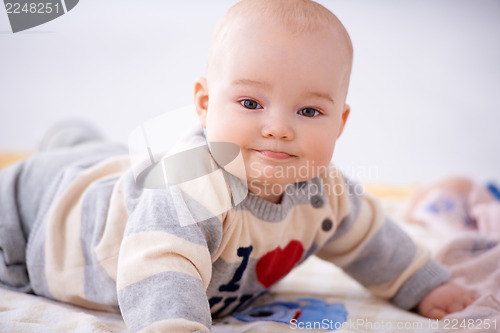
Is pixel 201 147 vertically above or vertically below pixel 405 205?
above

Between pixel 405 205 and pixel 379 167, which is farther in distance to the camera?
pixel 379 167

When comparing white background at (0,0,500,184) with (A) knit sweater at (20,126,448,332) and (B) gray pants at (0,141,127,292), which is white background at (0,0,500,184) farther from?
(A) knit sweater at (20,126,448,332)

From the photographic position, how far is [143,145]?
0.89 m

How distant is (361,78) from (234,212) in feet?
7.02

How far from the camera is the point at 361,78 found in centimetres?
275

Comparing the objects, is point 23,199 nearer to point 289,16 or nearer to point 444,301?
point 289,16

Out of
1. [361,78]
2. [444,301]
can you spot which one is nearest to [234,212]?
[444,301]

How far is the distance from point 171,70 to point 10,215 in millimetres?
1525

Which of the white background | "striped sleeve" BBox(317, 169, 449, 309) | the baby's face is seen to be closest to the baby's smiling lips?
the baby's face

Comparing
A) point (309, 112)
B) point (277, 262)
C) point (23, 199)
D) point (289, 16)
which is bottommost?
point (277, 262)

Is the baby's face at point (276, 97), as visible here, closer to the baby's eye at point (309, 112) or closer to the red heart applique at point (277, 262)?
the baby's eye at point (309, 112)

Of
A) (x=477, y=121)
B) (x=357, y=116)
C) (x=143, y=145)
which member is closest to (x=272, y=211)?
(x=143, y=145)

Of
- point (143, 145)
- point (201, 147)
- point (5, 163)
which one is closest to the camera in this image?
point (201, 147)

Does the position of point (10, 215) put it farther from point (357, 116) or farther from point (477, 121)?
point (477, 121)
